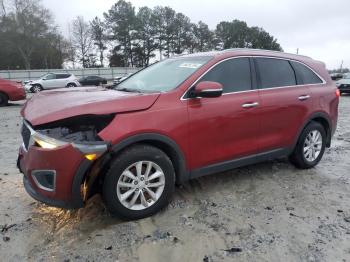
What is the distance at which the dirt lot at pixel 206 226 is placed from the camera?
3.11 meters


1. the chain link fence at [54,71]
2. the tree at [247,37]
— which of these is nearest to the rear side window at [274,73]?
the chain link fence at [54,71]

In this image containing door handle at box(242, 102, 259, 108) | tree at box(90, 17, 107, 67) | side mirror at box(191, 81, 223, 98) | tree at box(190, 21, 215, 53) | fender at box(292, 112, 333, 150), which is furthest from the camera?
tree at box(190, 21, 215, 53)

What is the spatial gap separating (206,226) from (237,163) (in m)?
1.08

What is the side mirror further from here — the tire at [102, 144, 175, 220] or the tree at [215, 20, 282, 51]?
the tree at [215, 20, 282, 51]

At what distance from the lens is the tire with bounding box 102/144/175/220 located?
3.39 metres

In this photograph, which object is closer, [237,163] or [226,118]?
[226,118]

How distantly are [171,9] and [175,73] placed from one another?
225 ft

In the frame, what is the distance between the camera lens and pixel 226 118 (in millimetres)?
4070

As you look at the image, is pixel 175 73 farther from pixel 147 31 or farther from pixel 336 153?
pixel 147 31

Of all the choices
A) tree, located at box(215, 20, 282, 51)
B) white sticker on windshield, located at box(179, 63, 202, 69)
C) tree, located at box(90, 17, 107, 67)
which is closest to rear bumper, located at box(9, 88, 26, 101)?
white sticker on windshield, located at box(179, 63, 202, 69)

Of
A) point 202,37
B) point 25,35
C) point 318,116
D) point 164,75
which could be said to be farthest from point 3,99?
point 202,37

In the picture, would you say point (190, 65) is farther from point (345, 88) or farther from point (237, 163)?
point (345, 88)

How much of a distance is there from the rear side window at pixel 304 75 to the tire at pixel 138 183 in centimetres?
257

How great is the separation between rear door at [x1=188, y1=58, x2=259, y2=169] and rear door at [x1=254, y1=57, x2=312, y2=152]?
6.7 inches
